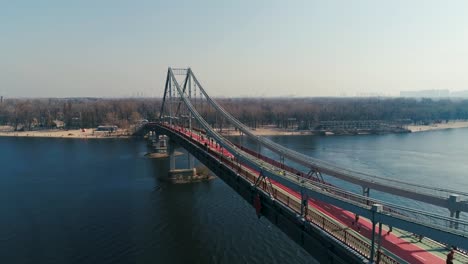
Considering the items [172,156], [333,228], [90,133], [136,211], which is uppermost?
[333,228]

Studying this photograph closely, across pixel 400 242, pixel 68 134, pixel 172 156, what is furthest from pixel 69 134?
pixel 400 242

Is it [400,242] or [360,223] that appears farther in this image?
[360,223]

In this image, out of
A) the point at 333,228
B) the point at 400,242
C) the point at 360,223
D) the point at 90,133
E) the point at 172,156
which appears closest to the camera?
the point at 400,242

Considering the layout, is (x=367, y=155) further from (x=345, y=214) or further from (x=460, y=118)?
(x=460, y=118)

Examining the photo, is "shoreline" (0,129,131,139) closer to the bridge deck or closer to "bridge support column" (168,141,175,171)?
"bridge support column" (168,141,175,171)

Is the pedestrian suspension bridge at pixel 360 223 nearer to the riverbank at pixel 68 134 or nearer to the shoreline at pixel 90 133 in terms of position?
the shoreline at pixel 90 133

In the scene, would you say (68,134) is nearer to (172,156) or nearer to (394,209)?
(172,156)

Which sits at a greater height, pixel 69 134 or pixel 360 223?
pixel 360 223

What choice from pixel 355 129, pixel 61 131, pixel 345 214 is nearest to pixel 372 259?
pixel 345 214

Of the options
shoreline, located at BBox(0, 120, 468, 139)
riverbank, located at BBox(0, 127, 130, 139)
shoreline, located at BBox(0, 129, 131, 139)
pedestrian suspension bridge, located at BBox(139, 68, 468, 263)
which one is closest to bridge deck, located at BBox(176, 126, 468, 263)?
pedestrian suspension bridge, located at BBox(139, 68, 468, 263)
